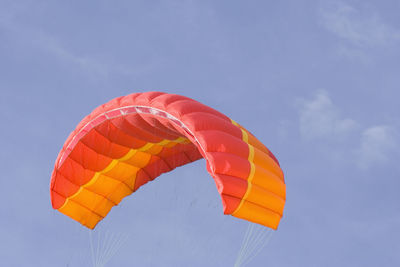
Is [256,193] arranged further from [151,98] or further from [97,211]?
[97,211]

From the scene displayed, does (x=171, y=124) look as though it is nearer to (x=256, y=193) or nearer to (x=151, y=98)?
(x=151, y=98)

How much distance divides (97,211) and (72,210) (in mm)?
760

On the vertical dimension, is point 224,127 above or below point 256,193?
above

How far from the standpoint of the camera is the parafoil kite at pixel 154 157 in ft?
61.2

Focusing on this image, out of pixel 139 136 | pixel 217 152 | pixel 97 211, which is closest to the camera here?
pixel 217 152

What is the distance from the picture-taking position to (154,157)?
22.8 metres

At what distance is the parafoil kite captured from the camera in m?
18.7

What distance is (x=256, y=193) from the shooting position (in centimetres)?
1883

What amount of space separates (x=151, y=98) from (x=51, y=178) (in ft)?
12.7

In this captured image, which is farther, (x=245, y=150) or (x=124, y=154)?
(x=124, y=154)

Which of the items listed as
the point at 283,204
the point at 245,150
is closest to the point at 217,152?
the point at 245,150

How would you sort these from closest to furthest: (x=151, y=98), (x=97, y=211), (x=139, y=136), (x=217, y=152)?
(x=217, y=152)
(x=151, y=98)
(x=139, y=136)
(x=97, y=211)

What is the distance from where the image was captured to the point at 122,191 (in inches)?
910

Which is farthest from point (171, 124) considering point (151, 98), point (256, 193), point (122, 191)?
point (122, 191)
